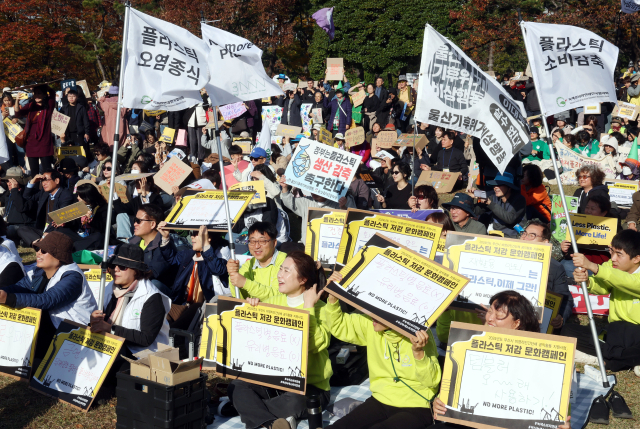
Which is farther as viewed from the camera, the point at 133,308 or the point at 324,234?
the point at 324,234

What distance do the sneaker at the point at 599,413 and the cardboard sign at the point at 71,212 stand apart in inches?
268

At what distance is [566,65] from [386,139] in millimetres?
9137

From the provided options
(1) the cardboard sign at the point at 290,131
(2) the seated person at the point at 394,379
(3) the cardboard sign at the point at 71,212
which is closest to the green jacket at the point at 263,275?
(2) the seated person at the point at 394,379

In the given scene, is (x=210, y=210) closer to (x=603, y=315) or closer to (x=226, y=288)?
(x=226, y=288)

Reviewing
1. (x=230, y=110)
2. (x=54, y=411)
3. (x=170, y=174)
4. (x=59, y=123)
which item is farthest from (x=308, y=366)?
(x=230, y=110)

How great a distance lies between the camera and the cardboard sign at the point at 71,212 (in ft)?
28.3

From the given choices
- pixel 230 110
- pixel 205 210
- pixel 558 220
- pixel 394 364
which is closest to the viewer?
pixel 394 364

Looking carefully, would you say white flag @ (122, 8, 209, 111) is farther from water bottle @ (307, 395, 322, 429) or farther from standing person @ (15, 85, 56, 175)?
standing person @ (15, 85, 56, 175)

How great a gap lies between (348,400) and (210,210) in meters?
3.01

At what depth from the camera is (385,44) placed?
1513 inches

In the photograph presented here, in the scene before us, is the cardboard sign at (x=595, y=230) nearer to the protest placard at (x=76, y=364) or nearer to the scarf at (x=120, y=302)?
the scarf at (x=120, y=302)

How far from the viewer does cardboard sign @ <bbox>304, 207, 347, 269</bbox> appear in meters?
6.98

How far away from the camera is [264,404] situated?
5.19 metres

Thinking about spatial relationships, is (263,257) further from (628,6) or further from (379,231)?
(628,6)
